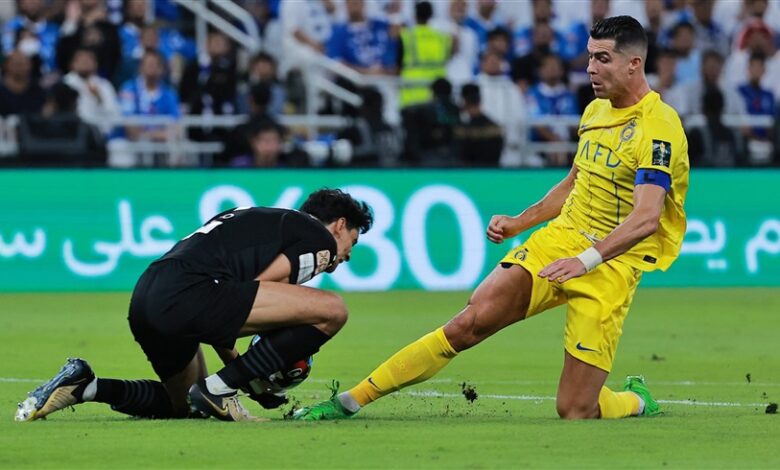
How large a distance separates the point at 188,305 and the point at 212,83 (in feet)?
39.3

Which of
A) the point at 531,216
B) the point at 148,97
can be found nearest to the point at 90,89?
the point at 148,97

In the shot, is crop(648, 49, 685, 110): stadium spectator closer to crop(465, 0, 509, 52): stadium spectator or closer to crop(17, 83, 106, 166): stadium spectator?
crop(465, 0, 509, 52): stadium spectator

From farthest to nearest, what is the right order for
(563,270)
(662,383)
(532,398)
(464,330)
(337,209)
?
(662,383) < (532,398) < (464,330) < (337,209) < (563,270)

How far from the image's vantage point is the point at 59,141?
17.9 metres

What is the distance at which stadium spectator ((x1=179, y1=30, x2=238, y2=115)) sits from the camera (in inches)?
773

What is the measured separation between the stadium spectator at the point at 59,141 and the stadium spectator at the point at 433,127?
356 cm

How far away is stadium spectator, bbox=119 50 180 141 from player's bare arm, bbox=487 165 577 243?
10715mm

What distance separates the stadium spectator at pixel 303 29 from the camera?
20859 millimetres

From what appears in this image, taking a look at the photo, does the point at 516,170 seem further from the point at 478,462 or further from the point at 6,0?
the point at 478,462

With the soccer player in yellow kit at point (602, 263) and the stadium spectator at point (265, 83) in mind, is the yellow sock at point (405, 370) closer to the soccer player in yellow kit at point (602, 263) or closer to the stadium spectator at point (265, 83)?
the soccer player in yellow kit at point (602, 263)

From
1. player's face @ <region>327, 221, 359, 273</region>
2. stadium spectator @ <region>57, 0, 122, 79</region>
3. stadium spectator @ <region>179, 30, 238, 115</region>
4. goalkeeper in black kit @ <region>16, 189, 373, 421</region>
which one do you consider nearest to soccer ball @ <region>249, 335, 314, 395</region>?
goalkeeper in black kit @ <region>16, 189, 373, 421</region>

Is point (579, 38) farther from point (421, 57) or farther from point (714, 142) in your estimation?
point (714, 142)

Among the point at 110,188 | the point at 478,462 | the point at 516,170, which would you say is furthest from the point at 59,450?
the point at 516,170

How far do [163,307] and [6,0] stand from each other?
13.8 metres
